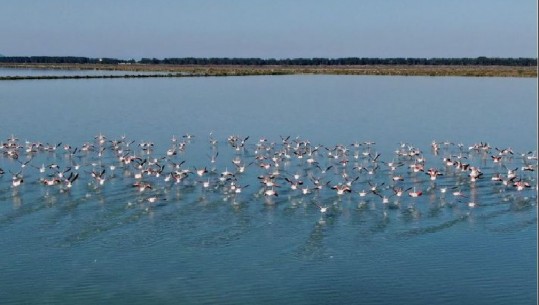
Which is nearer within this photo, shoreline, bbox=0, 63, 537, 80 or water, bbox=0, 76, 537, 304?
water, bbox=0, 76, 537, 304

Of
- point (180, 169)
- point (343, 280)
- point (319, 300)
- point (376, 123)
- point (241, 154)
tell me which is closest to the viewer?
point (319, 300)

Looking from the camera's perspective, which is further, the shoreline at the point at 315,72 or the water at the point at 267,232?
the shoreline at the point at 315,72

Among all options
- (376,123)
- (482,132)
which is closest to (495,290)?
(482,132)

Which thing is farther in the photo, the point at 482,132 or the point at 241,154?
the point at 482,132

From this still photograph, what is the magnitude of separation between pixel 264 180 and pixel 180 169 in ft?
12.5

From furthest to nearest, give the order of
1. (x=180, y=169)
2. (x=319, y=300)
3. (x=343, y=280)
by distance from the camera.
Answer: (x=180, y=169) < (x=343, y=280) < (x=319, y=300)

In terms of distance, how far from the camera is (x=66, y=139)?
1441 inches

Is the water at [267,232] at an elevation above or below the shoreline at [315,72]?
below

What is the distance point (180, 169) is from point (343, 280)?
493 inches

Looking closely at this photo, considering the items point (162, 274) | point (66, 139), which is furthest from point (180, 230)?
point (66, 139)

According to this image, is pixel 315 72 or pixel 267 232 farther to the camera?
pixel 315 72

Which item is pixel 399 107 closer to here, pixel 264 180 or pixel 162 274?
pixel 264 180

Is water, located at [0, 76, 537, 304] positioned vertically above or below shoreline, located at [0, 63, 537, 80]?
below

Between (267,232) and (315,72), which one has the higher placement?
(315,72)
